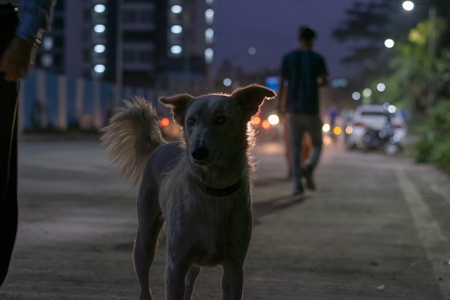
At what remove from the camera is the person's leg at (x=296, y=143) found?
39.9 feet

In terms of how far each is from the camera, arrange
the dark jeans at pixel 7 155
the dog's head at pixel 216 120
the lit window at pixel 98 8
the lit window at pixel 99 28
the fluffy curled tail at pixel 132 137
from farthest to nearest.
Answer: the lit window at pixel 99 28 < the lit window at pixel 98 8 < the fluffy curled tail at pixel 132 137 < the dark jeans at pixel 7 155 < the dog's head at pixel 216 120

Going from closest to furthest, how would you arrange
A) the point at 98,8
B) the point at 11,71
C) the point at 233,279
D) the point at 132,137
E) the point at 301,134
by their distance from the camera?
1. the point at 233,279
2. the point at 11,71
3. the point at 132,137
4. the point at 301,134
5. the point at 98,8

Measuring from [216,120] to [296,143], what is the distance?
26.2ft

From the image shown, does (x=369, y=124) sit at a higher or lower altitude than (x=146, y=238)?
lower

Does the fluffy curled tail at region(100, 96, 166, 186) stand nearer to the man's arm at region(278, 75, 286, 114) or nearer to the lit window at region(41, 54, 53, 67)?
the man's arm at region(278, 75, 286, 114)

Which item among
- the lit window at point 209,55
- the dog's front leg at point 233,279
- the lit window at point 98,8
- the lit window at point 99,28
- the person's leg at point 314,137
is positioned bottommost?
the dog's front leg at point 233,279

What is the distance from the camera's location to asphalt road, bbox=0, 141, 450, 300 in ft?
19.6

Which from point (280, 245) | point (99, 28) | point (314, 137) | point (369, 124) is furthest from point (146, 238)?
point (99, 28)

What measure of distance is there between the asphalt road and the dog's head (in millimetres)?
1535

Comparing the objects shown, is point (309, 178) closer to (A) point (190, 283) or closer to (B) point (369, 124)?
(A) point (190, 283)

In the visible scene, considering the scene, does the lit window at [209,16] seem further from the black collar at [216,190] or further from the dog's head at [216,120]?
the black collar at [216,190]

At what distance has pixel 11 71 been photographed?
4699 millimetres

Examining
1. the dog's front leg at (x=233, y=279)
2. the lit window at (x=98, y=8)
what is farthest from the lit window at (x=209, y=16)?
the dog's front leg at (x=233, y=279)

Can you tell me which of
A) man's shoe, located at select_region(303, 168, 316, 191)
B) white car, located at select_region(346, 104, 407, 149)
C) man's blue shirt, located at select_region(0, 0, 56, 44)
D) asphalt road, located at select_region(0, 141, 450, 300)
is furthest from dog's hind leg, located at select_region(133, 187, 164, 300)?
white car, located at select_region(346, 104, 407, 149)
